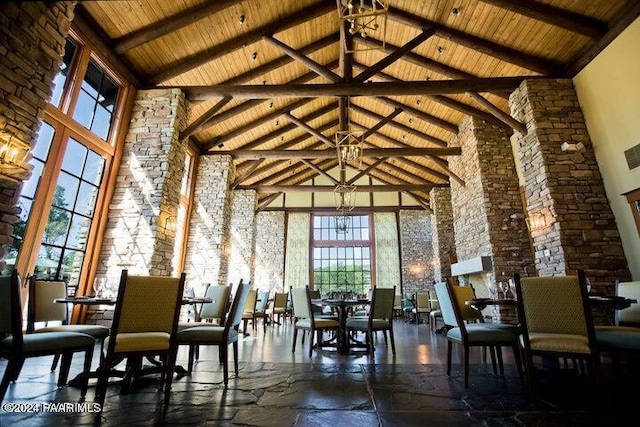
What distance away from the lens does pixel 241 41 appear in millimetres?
4996

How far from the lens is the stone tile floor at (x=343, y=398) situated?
1.71m

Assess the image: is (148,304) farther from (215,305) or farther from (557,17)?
(557,17)

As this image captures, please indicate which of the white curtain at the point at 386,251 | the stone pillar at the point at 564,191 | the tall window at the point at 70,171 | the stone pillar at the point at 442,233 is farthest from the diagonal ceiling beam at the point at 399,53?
the white curtain at the point at 386,251

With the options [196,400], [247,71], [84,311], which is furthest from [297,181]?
[196,400]

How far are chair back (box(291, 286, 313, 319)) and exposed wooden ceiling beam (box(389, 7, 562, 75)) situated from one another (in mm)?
4621

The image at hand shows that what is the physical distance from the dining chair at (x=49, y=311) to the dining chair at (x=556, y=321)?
330 cm

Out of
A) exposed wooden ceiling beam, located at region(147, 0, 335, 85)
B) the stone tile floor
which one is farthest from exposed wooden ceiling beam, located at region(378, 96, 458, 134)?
the stone tile floor

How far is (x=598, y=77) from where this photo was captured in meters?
4.32

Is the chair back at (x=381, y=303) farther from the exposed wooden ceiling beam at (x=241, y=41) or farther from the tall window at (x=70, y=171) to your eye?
the exposed wooden ceiling beam at (x=241, y=41)

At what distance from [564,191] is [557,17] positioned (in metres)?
2.40

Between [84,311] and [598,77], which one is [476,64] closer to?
[598,77]

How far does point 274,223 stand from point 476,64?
824 cm

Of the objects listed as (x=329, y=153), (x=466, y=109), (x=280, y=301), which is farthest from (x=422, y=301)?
(x=466, y=109)

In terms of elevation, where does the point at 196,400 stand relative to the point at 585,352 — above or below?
below
